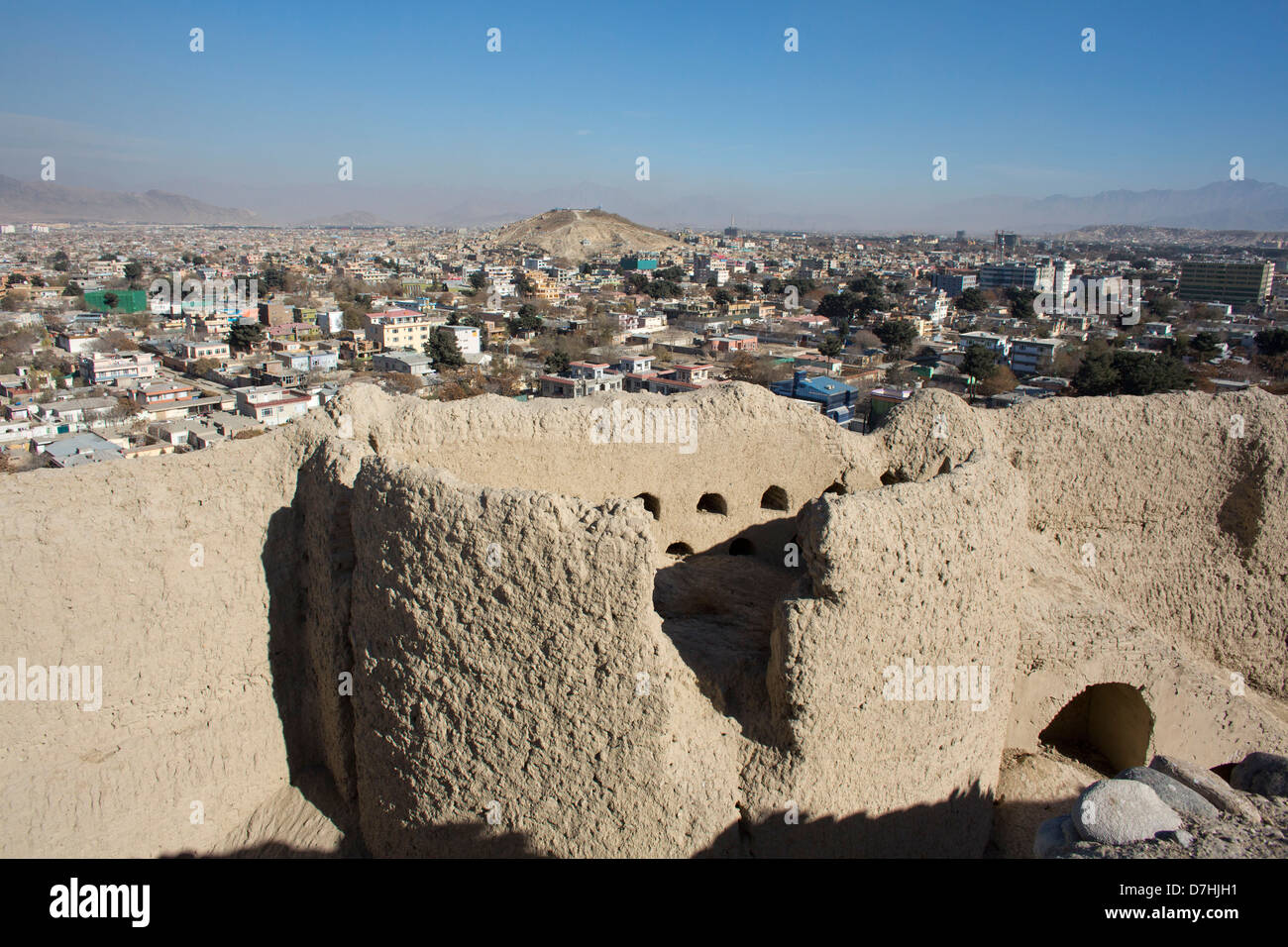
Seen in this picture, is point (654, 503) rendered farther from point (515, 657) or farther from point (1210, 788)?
point (1210, 788)

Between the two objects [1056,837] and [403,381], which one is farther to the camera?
[403,381]

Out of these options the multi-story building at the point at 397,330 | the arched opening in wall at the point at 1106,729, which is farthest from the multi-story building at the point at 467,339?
the arched opening in wall at the point at 1106,729

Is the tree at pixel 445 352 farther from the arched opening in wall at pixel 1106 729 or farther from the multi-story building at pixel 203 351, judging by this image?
the arched opening in wall at pixel 1106 729

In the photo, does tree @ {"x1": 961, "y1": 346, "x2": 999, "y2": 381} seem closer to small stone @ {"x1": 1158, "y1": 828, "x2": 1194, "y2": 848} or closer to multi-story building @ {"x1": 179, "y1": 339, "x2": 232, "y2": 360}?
small stone @ {"x1": 1158, "y1": 828, "x2": 1194, "y2": 848}

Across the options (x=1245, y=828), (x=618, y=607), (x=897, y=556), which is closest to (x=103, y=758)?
(x=618, y=607)

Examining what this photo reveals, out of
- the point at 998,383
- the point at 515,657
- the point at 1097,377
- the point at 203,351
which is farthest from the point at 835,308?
the point at 515,657

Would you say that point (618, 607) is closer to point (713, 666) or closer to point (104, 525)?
point (713, 666)
